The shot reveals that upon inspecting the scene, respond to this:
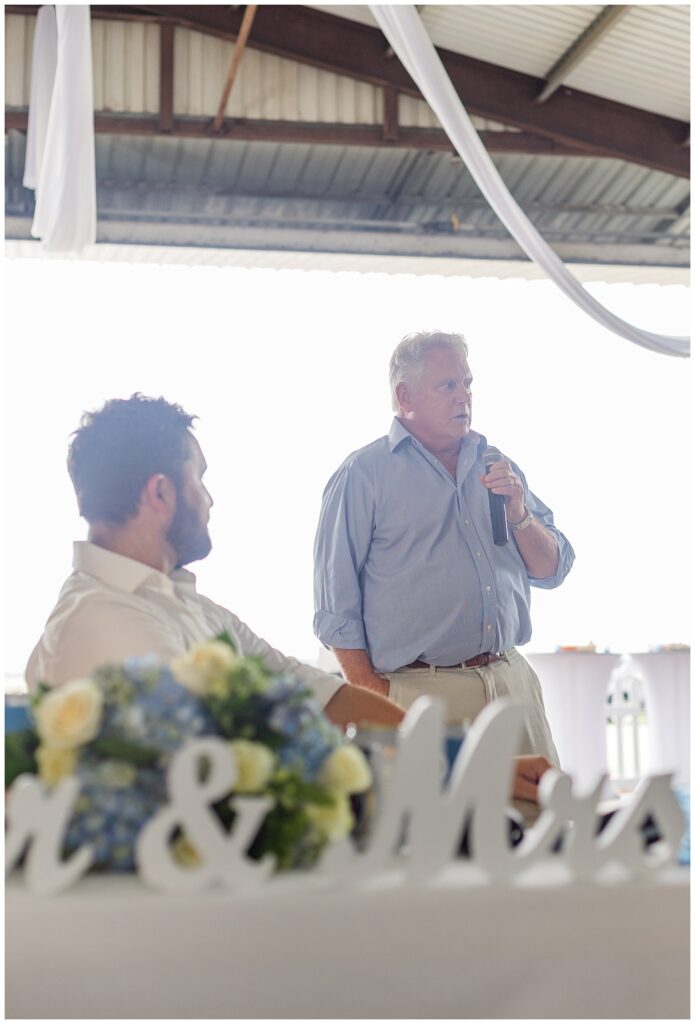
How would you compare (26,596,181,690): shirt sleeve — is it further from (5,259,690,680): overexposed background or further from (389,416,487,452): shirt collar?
(5,259,690,680): overexposed background

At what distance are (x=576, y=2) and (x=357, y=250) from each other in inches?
70.8

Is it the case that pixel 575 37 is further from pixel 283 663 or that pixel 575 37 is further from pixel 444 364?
pixel 283 663

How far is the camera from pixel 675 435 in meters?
9.12

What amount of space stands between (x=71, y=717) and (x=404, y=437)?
1.89 metres

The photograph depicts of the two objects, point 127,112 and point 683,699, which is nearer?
point 683,699

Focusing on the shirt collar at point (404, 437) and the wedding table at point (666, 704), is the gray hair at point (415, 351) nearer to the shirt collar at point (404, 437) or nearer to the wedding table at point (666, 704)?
the shirt collar at point (404, 437)

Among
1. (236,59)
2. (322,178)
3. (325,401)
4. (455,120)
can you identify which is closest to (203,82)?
(236,59)

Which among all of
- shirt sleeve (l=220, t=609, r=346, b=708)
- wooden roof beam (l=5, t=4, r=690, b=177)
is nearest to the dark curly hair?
shirt sleeve (l=220, t=609, r=346, b=708)

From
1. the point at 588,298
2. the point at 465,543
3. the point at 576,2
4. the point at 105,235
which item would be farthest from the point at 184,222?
the point at 465,543

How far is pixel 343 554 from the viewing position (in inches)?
108

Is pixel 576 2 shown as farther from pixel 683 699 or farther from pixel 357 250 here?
pixel 683 699

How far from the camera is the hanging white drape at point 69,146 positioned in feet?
10.8

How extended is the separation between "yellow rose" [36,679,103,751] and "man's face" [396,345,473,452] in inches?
73.9

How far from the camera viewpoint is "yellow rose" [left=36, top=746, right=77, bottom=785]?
3.38 feet
